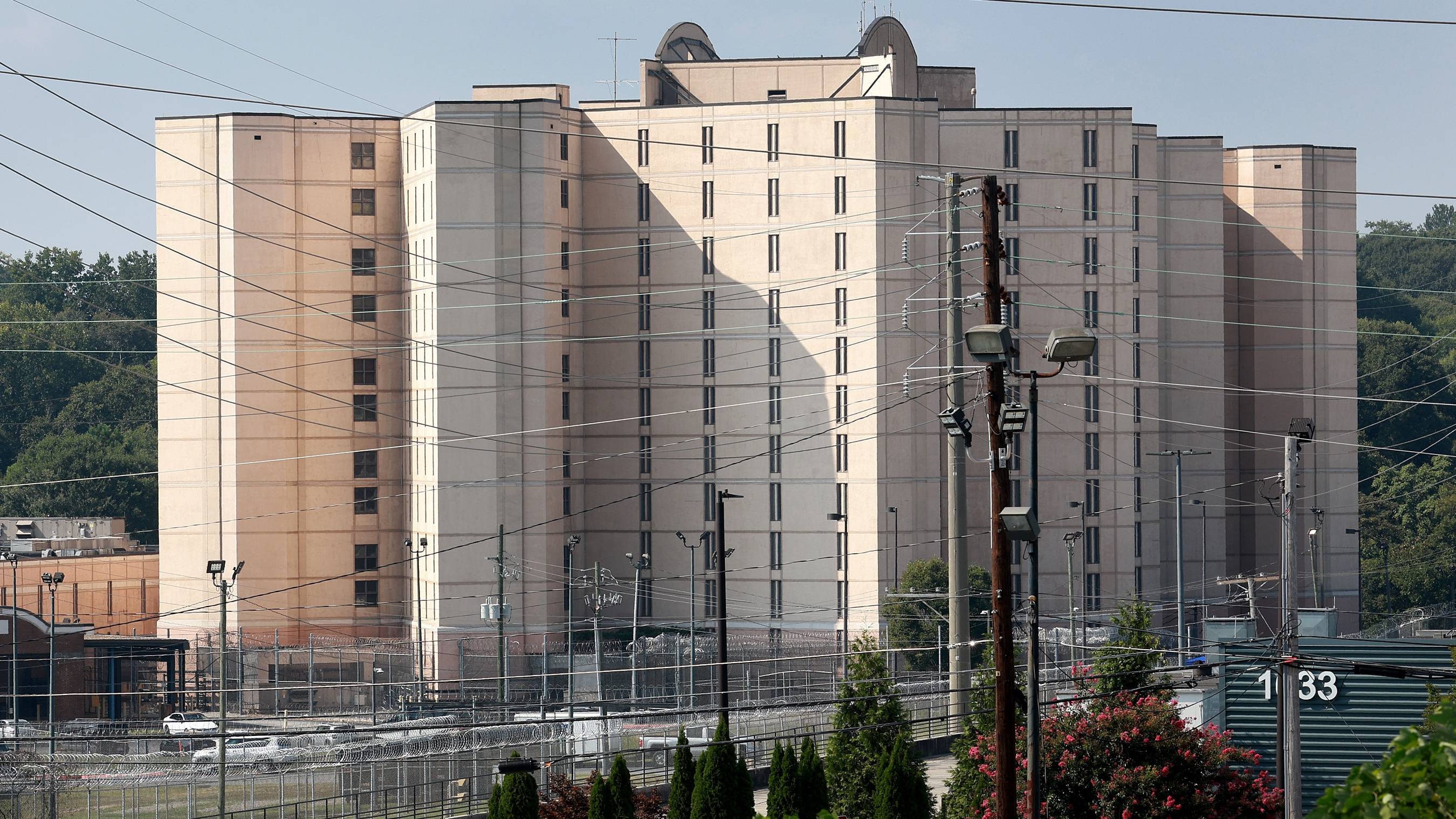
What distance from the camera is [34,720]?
72562 mm

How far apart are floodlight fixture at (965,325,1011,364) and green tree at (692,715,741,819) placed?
17008 millimetres

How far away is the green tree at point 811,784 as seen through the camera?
3419cm

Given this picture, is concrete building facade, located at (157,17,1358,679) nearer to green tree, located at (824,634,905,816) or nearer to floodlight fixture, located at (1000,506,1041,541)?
green tree, located at (824,634,905,816)

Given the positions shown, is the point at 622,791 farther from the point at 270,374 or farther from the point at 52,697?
the point at 270,374

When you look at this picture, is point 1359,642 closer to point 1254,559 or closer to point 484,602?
point 484,602

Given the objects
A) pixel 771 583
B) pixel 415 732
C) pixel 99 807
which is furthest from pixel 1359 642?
pixel 771 583

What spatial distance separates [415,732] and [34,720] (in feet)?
86.6

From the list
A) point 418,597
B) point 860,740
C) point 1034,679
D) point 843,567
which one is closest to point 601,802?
point 860,740

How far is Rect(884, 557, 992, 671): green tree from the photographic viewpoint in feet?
252

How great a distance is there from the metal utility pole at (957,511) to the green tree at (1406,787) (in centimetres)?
2391

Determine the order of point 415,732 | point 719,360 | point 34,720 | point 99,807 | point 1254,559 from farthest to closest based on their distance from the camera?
point 1254,559 < point 719,360 < point 34,720 < point 415,732 < point 99,807

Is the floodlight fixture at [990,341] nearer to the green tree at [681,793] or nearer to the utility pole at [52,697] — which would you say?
the green tree at [681,793]

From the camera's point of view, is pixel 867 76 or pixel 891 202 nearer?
pixel 891 202

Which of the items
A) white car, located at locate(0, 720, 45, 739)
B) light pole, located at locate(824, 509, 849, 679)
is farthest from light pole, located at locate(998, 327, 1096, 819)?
light pole, located at locate(824, 509, 849, 679)
